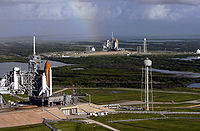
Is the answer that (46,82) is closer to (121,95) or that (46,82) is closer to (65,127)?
(65,127)

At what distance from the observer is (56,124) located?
259ft

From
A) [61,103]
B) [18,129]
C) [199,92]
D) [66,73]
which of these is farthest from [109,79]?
[18,129]

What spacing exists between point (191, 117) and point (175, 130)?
13741 mm

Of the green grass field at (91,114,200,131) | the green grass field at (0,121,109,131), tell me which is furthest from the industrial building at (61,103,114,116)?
the green grass field at (0,121,109,131)

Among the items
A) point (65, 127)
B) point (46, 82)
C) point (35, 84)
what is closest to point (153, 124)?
point (65, 127)

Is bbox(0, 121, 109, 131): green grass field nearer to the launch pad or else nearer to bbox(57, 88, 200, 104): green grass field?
the launch pad

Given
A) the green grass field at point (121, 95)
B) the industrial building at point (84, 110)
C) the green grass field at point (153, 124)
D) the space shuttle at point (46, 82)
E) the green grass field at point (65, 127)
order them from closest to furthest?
1. the green grass field at point (65, 127)
2. the green grass field at point (153, 124)
3. the industrial building at point (84, 110)
4. the space shuttle at point (46, 82)
5. the green grass field at point (121, 95)

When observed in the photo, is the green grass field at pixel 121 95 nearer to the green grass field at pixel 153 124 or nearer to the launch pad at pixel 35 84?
the launch pad at pixel 35 84

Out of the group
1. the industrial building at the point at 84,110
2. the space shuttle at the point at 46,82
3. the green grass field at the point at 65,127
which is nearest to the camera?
the green grass field at the point at 65,127

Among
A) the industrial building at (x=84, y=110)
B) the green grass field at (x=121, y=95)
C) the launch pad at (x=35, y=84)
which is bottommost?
the industrial building at (x=84, y=110)

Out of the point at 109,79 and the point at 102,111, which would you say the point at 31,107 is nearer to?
the point at 102,111

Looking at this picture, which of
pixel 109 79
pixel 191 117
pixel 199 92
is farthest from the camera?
pixel 109 79

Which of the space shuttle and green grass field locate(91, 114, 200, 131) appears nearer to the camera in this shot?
green grass field locate(91, 114, 200, 131)

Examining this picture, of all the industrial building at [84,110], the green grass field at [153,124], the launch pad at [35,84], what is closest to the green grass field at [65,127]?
the green grass field at [153,124]
